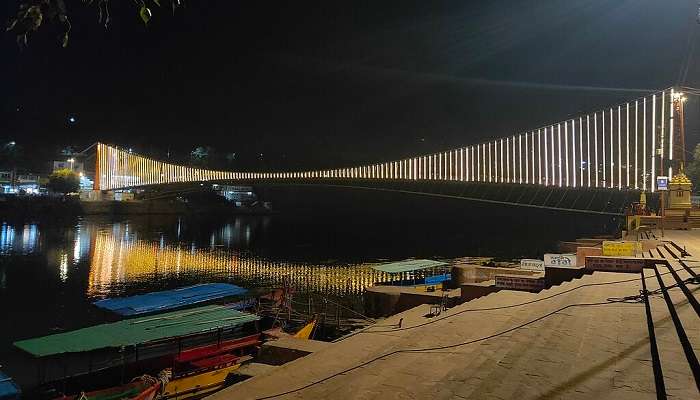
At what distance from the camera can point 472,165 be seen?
72.0 meters

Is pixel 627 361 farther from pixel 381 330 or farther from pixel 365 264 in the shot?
pixel 365 264

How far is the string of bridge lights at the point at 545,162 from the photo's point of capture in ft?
123

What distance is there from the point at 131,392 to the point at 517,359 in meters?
9.61

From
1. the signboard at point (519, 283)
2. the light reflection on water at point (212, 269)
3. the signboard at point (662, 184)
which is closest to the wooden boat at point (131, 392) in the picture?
the signboard at point (519, 283)

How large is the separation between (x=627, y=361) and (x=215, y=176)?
366 ft

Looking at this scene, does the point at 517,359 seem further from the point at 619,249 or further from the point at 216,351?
the point at 216,351

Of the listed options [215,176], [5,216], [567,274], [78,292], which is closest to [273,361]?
[567,274]

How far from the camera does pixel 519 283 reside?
1403 centimetres

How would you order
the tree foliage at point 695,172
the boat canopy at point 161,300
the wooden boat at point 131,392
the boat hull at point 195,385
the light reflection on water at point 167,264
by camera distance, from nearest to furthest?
the wooden boat at point 131,392, the boat hull at point 195,385, the boat canopy at point 161,300, the light reflection on water at point 167,264, the tree foliage at point 695,172

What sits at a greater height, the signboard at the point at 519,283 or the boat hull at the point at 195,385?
the signboard at the point at 519,283

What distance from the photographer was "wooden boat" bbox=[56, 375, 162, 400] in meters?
11.3

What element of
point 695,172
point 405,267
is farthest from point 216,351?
point 695,172

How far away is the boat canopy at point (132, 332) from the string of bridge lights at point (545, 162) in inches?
972

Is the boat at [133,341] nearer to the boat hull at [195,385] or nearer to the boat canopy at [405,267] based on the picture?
the boat hull at [195,385]
